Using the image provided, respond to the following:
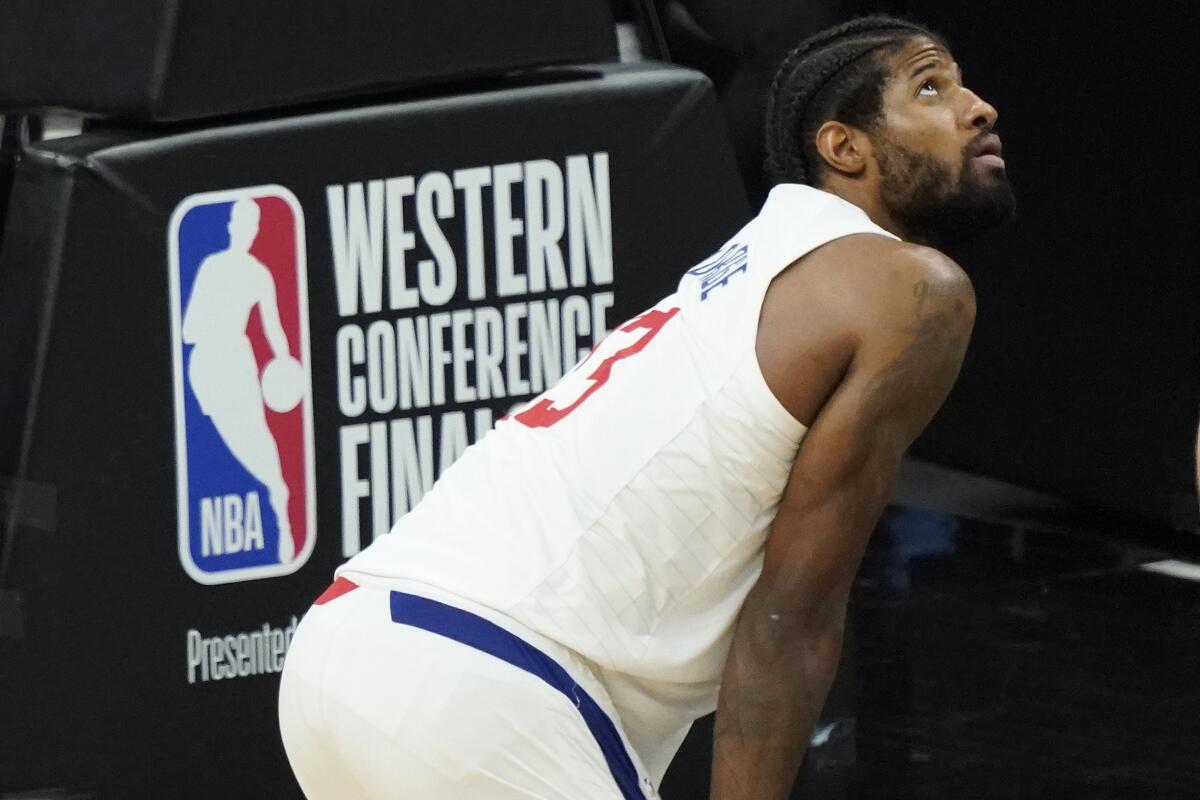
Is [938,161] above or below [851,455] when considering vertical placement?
above

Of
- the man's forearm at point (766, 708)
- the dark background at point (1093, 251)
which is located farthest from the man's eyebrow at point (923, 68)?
the dark background at point (1093, 251)

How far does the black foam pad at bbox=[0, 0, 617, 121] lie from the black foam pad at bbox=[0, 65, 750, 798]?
0.16ft

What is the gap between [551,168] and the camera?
9.88 feet

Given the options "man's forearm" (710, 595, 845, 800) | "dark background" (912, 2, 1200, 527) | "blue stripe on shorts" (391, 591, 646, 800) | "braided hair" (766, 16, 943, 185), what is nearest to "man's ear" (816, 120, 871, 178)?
"braided hair" (766, 16, 943, 185)

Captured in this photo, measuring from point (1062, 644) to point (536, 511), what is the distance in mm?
2831

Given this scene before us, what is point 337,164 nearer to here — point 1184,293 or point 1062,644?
point 1062,644

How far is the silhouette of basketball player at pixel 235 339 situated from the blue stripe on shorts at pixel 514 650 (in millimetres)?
830

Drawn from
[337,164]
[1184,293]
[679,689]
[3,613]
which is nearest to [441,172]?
[337,164]

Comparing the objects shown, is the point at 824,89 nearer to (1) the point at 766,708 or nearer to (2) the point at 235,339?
(1) the point at 766,708

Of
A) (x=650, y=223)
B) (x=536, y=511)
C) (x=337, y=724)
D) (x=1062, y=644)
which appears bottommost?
(x=1062, y=644)

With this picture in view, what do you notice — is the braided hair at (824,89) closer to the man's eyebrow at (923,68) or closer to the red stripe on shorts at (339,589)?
the man's eyebrow at (923,68)

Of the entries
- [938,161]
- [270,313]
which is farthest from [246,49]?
[938,161]

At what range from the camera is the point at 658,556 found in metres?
2.09

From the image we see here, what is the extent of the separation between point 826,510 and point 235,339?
1078mm
